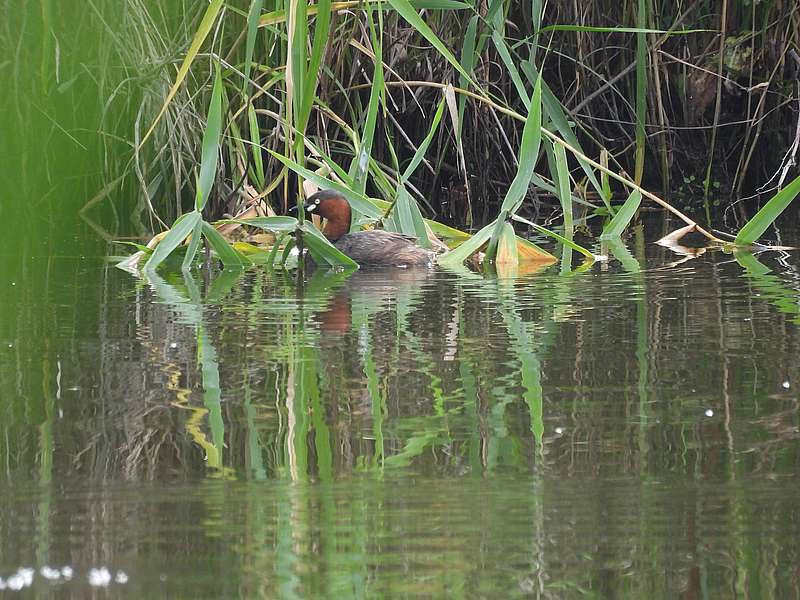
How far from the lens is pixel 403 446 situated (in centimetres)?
242

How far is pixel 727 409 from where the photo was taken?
265 cm

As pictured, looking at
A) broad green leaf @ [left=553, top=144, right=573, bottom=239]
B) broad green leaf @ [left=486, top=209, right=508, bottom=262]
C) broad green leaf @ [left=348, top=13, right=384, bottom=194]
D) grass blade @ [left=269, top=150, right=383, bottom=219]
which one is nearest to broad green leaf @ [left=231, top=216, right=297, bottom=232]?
grass blade @ [left=269, top=150, right=383, bottom=219]

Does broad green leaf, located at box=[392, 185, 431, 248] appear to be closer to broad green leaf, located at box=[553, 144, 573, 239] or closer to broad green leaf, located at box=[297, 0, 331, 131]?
broad green leaf, located at box=[553, 144, 573, 239]

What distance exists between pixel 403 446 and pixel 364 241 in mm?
3148

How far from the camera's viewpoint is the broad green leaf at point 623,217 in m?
5.63

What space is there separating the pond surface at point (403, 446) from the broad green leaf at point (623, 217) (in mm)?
1386

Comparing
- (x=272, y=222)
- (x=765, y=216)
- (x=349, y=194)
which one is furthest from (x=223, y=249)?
(x=765, y=216)

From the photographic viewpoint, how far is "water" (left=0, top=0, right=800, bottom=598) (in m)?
1.80

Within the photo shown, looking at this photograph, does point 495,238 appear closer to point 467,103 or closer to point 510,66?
point 510,66

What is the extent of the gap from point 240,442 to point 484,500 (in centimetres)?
55

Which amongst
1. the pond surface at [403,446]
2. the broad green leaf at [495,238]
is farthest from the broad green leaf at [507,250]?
the pond surface at [403,446]

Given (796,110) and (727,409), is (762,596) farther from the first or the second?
(796,110)

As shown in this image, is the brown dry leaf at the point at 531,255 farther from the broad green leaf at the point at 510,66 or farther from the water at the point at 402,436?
the broad green leaf at the point at 510,66

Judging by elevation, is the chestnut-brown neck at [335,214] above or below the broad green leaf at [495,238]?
above
